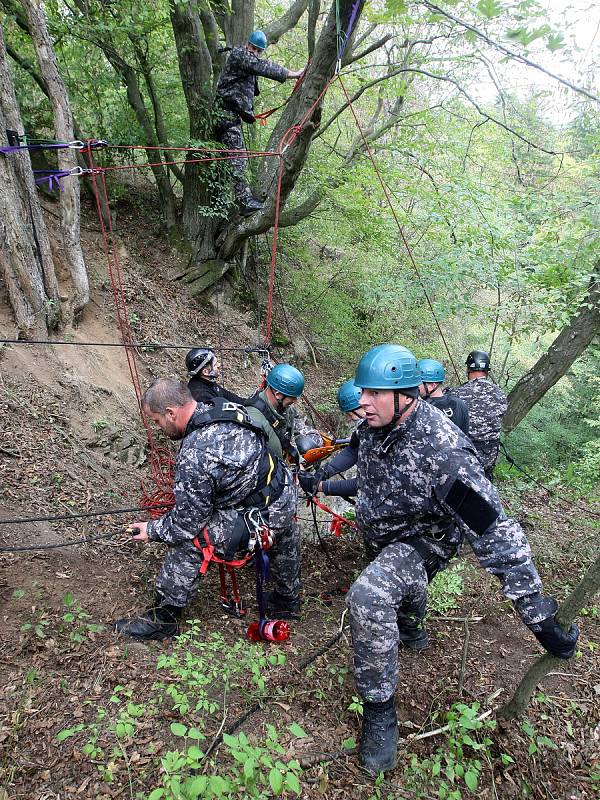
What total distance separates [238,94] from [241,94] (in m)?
0.05

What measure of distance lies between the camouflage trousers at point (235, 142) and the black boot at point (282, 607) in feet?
22.7

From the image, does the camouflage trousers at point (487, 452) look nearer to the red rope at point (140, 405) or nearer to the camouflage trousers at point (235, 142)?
the red rope at point (140, 405)

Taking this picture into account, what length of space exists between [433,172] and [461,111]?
1.74 m

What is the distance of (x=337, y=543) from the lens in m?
6.05

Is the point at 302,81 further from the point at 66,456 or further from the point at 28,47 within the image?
the point at 66,456

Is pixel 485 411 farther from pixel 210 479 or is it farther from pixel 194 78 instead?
pixel 194 78

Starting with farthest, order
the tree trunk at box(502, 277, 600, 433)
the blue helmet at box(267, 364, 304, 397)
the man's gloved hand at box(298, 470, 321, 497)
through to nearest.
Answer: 1. the tree trunk at box(502, 277, 600, 433)
2. the blue helmet at box(267, 364, 304, 397)
3. the man's gloved hand at box(298, 470, 321, 497)

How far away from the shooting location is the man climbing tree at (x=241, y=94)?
294 inches

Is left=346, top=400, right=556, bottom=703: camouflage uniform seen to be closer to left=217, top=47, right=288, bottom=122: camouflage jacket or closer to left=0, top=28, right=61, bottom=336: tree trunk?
left=0, top=28, right=61, bottom=336: tree trunk

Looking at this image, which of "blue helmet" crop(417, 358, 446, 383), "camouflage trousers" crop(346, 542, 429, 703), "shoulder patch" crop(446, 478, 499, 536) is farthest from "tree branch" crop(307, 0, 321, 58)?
"camouflage trousers" crop(346, 542, 429, 703)

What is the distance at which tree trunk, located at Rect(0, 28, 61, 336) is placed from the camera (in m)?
5.52

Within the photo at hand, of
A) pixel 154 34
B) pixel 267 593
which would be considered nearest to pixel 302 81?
pixel 154 34

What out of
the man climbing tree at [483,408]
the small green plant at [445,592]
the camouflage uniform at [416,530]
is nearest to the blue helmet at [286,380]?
the camouflage uniform at [416,530]

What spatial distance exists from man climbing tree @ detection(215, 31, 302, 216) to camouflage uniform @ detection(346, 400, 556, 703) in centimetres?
589
